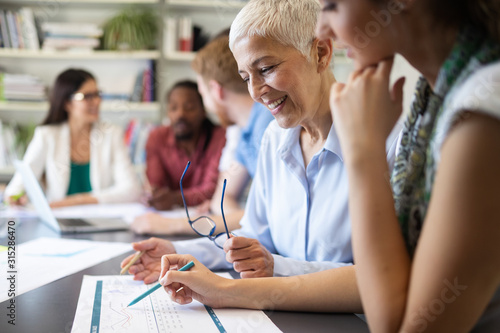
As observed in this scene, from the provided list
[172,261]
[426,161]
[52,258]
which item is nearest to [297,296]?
[172,261]

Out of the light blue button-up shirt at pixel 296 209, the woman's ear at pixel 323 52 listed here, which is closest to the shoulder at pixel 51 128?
the light blue button-up shirt at pixel 296 209

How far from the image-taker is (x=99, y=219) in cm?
182

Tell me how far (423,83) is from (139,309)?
65 cm

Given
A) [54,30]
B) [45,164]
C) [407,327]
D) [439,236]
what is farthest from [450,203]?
[54,30]

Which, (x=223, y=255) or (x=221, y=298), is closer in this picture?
(x=221, y=298)

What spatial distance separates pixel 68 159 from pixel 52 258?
5.56 ft

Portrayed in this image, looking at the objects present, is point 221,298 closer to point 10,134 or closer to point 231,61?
point 231,61

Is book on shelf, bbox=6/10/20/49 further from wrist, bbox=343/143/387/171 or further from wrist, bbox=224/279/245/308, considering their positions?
wrist, bbox=343/143/387/171

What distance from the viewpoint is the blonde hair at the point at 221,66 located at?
2.09 meters

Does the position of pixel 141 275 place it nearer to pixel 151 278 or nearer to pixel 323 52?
pixel 151 278

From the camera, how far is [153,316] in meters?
0.88

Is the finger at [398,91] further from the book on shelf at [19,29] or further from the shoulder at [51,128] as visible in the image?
the book on shelf at [19,29]

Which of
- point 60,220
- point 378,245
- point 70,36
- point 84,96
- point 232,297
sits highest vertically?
point 70,36

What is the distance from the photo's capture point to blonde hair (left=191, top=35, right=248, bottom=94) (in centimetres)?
209
